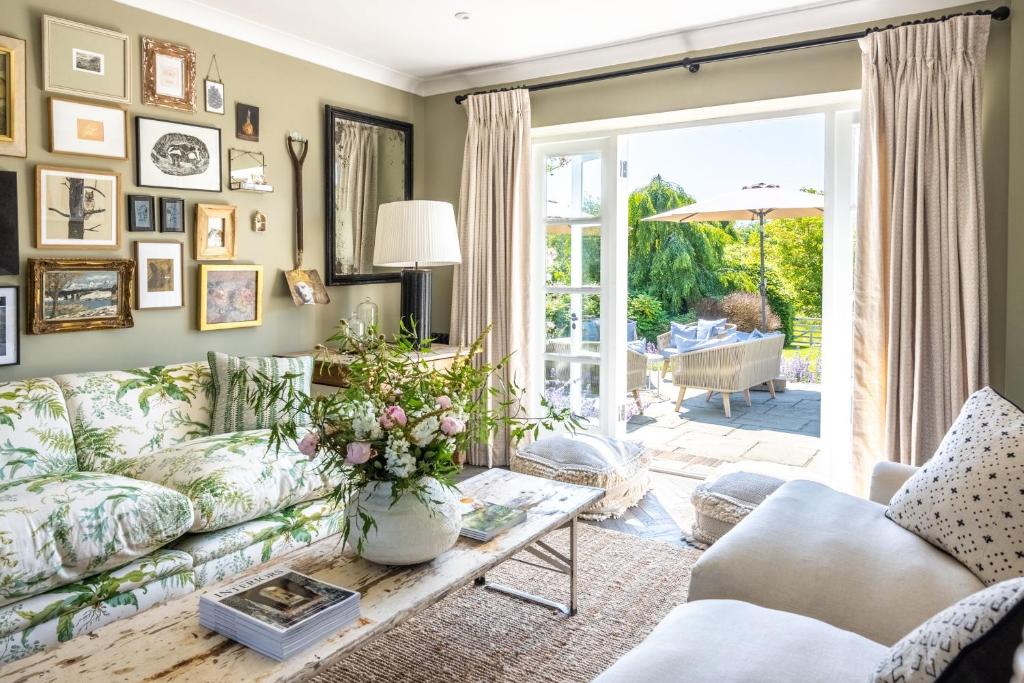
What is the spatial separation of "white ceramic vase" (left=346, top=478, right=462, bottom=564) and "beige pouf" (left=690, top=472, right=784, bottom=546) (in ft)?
5.46

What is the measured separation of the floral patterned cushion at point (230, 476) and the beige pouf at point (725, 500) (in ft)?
5.28

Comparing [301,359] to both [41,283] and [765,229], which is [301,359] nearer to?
[41,283]

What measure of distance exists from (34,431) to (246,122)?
6.09ft

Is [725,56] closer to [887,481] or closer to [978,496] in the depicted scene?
[887,481]

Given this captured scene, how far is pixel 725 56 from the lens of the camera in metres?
3.64

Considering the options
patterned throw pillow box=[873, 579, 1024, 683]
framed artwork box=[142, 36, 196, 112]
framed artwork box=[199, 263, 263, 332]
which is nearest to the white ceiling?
framed artwork box=[142, 36, 196, 112]

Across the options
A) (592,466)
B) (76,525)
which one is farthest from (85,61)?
(592,466)

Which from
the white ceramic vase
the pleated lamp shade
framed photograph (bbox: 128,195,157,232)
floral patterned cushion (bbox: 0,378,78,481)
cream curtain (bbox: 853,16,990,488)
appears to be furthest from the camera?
the pleated lamp shade

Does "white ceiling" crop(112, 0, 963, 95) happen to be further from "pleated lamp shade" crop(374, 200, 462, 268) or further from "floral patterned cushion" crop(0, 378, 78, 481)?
"floral patterned cushion" crop(0, 378, 78, 481)

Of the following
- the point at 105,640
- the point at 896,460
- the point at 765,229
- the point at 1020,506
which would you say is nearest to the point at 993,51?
the point at 896,460

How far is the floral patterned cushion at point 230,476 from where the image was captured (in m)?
2.47

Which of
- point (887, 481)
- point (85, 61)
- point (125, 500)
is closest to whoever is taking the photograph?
point (125, 500)

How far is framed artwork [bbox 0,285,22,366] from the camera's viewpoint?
2.86m

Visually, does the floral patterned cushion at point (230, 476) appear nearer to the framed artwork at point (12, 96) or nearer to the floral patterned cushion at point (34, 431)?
the floral patterned cushion at point (34, 431)
